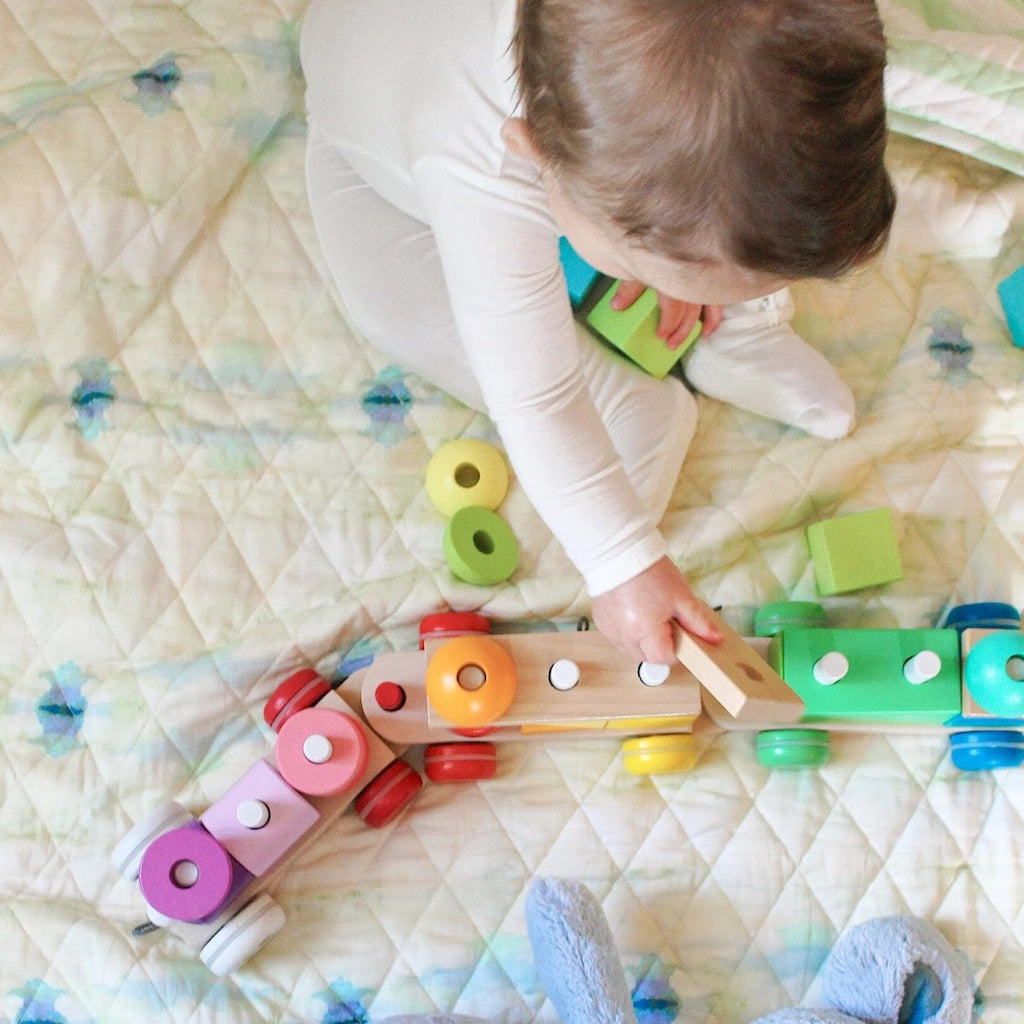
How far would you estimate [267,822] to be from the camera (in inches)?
30.6

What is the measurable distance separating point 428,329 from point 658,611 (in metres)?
0.30

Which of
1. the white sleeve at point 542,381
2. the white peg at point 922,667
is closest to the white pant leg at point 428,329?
the white sleeve at point 542,381

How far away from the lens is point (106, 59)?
96cm

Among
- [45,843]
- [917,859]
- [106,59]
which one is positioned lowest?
[917,859]

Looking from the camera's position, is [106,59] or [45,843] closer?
[45,843]

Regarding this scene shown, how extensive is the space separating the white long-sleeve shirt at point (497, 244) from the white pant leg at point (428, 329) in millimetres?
84

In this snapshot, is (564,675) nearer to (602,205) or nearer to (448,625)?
(448,625)

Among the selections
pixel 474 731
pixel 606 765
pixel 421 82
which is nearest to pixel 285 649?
pixel 474 731

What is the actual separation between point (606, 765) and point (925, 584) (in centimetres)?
29

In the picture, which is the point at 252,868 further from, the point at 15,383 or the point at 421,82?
the point at 421,82

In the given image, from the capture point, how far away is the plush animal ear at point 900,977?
0.77 meters

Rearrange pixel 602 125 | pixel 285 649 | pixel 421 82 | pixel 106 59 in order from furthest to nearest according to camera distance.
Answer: pixel 106 59
pixel 285 649
pixel 421 82
pixel 602 125

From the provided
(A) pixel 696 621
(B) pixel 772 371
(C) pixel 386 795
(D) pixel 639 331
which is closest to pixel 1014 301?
(B) pixel 772 371

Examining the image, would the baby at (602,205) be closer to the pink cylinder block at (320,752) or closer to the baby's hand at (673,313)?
the baby's hand at (673,313)
